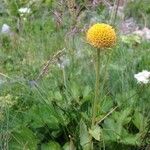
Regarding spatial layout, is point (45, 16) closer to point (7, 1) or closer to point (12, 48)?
point (7, 1)

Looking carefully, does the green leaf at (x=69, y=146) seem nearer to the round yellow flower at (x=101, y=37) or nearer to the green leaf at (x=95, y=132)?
the green leaf at (x=95, y=132)

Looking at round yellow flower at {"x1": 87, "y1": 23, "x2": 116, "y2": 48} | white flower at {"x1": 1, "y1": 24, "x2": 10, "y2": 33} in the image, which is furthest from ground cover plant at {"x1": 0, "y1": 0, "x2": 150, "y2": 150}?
white flower at {"x1": 1, "y1": 24, "x2": 10, "y2": 33}

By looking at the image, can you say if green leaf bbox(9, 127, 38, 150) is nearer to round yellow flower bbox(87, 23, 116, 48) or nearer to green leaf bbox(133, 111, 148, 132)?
green leaf bbox(133, 111, 148, 132)

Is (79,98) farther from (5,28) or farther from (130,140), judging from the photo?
(5,28)

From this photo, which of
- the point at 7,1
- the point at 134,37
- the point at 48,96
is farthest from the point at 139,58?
the point at 7,1

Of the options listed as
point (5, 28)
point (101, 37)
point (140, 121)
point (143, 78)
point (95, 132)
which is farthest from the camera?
point (5, 28)

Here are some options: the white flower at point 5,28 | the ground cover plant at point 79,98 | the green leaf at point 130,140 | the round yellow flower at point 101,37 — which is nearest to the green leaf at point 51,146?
the ground cover plant at point 79,98

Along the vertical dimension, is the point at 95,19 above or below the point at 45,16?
above

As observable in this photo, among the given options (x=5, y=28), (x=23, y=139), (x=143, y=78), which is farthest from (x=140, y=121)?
(x=5, y=28)
